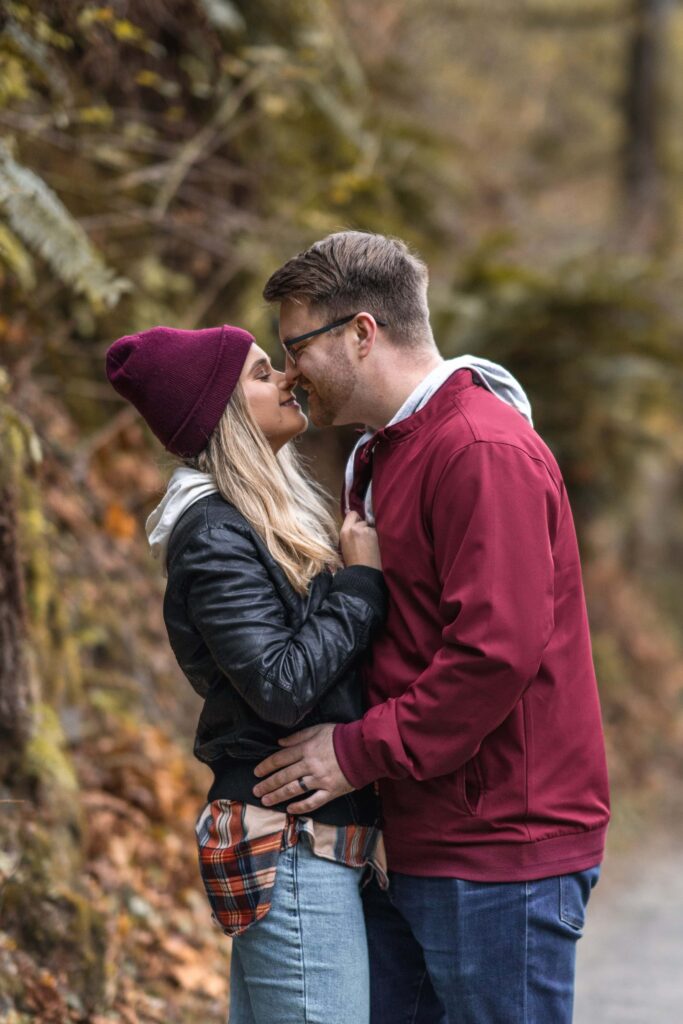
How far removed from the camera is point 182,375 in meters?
2.57

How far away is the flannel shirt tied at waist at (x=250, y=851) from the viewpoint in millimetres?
2412

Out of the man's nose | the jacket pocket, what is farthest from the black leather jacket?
the man's nose

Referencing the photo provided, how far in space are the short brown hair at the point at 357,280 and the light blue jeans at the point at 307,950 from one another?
1244 mm

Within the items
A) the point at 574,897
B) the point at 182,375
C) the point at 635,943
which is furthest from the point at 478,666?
the point at 635,943

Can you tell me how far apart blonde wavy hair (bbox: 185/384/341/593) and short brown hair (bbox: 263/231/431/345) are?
0.29m

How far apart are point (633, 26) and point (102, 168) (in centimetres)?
941

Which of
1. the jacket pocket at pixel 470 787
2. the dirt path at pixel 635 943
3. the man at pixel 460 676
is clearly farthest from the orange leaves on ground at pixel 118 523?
the jacket pocket at pixel 470 787

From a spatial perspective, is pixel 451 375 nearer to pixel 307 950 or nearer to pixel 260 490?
pixel 260 490

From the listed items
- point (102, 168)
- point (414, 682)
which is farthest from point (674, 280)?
point (414, 682)

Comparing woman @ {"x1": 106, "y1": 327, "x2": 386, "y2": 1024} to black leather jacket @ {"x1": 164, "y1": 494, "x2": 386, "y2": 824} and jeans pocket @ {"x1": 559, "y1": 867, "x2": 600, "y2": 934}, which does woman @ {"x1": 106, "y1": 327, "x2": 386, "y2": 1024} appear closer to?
black leather jacket @ {"x1": 164, "y1": 494, "x2": 386, "y2": 824}

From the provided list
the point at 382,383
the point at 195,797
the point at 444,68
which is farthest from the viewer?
the point at 444,68

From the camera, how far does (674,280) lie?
941 cm

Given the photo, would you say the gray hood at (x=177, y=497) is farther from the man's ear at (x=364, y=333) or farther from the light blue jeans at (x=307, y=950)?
the light blue jeans at (x=307, y=950)

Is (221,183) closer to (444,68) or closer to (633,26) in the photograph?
(444,68)
